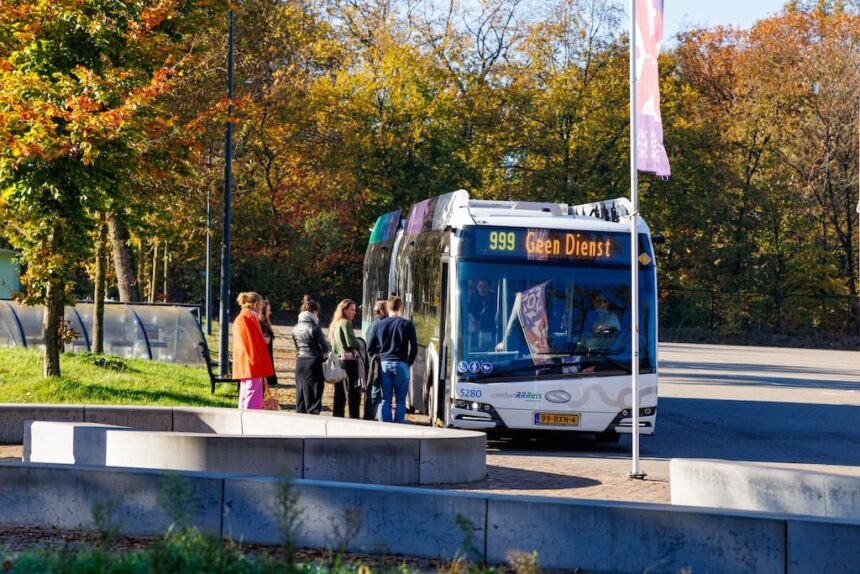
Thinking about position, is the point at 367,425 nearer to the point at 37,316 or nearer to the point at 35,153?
the point at 35,153

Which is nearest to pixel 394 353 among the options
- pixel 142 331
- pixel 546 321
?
pixel 546 321

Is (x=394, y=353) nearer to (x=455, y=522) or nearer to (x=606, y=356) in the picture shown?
(x=606, y=356)

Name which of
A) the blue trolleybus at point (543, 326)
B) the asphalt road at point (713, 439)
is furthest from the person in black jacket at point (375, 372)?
the asphalt road at point (713, 439)

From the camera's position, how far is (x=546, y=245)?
18.0m

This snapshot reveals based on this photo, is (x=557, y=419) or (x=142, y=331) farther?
(x=142, y=331)

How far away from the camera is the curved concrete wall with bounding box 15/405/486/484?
12.3 m

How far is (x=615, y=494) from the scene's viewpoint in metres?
13.3

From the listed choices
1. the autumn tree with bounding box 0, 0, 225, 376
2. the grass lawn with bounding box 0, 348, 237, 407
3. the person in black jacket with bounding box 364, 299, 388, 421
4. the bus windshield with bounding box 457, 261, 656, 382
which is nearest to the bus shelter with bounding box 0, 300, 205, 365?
the grass lawn with bounding box 0, 348, 237, 407

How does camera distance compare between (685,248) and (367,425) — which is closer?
(367,425)

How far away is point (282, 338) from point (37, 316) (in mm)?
17337

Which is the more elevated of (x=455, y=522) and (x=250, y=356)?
(x=250, y=356)

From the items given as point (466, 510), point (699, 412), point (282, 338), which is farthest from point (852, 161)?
point (466, 510)

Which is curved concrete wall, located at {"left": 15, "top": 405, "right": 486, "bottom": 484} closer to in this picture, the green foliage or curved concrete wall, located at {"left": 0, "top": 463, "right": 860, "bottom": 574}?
curved concrete wall, located at {"left": 0, "top": 463, "right": 860, "bottom": 574}

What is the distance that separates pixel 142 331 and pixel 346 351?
10.8 metres
